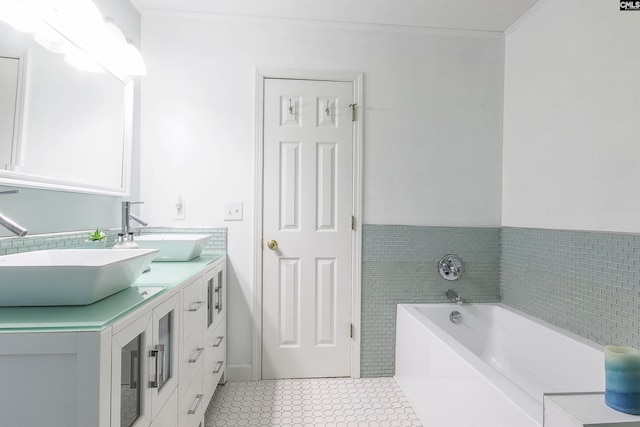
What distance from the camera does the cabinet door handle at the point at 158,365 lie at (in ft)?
3.19

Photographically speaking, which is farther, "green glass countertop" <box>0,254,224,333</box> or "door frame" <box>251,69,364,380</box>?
"door frame" <box>251,69,364,380</box>

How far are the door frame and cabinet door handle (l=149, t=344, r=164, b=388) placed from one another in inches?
→ 40.9

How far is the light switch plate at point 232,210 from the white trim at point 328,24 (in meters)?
1.21

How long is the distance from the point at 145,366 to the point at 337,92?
6.15 ft

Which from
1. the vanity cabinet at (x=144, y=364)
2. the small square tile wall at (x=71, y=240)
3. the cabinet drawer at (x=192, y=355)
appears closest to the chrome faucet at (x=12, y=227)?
the small square tile wall at (x=71, y=240)

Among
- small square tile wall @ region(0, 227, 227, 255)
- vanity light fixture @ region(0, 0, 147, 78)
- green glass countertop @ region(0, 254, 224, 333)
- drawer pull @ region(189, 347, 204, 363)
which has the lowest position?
drawer pull @ region(189, 347, 204, 363)

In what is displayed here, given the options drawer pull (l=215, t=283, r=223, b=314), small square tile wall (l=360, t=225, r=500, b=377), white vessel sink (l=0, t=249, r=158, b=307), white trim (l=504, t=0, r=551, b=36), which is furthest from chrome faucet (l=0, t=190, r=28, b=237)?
white trim (l=504, t=0, r=551, b=36)

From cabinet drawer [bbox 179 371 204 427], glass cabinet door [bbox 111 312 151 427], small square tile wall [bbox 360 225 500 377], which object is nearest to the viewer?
glass cabinet door [bbox 111 312 151 427]

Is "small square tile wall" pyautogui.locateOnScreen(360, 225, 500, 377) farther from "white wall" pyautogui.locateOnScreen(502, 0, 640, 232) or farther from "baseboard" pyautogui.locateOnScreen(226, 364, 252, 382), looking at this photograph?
"baseboard" pyautogui.locateOnScreen(226, 364, 252, 382)

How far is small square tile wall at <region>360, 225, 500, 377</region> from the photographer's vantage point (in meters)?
2.16

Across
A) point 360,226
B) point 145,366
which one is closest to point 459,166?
point 360,226

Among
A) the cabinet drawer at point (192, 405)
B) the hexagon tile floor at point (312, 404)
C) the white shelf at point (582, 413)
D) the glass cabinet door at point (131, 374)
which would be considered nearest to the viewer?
the white shelf at point (582, 413)

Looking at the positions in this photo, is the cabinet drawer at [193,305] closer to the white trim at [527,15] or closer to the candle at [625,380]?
the candle at [625,380]

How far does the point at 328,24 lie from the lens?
2.12 meters
